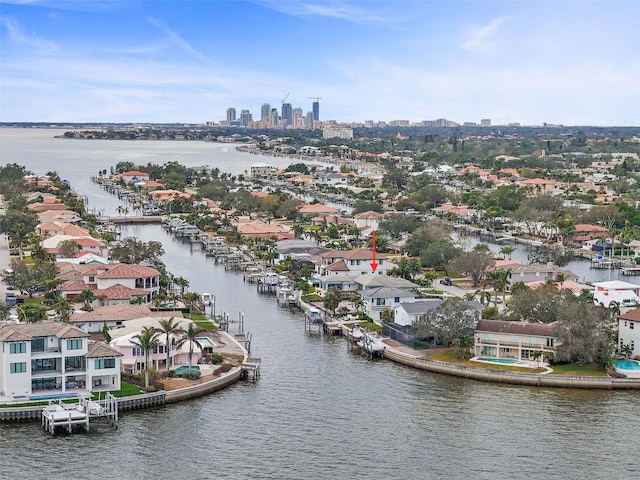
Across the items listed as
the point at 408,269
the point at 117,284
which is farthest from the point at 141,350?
the point at 408,269

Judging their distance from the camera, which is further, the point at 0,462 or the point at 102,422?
the point at 102,422

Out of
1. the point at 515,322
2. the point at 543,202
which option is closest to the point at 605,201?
the point at 543,202

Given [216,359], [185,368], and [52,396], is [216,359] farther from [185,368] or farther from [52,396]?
[52,396]

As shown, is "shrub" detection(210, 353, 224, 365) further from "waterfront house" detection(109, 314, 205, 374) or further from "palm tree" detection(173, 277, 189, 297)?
"palm tree" detection(173, 277, 189, 297)

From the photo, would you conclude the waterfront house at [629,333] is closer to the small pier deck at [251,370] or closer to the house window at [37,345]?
the small pier deck at [251,370]

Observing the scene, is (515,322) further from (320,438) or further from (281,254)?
(281,254)

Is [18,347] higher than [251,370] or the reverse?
higher

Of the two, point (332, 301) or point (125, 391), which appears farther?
point (332, 301)

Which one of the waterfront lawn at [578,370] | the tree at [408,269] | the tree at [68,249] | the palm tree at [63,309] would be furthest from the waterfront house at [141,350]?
the tree at [68,249]

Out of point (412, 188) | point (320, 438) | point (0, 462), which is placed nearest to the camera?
point (0, 462)
